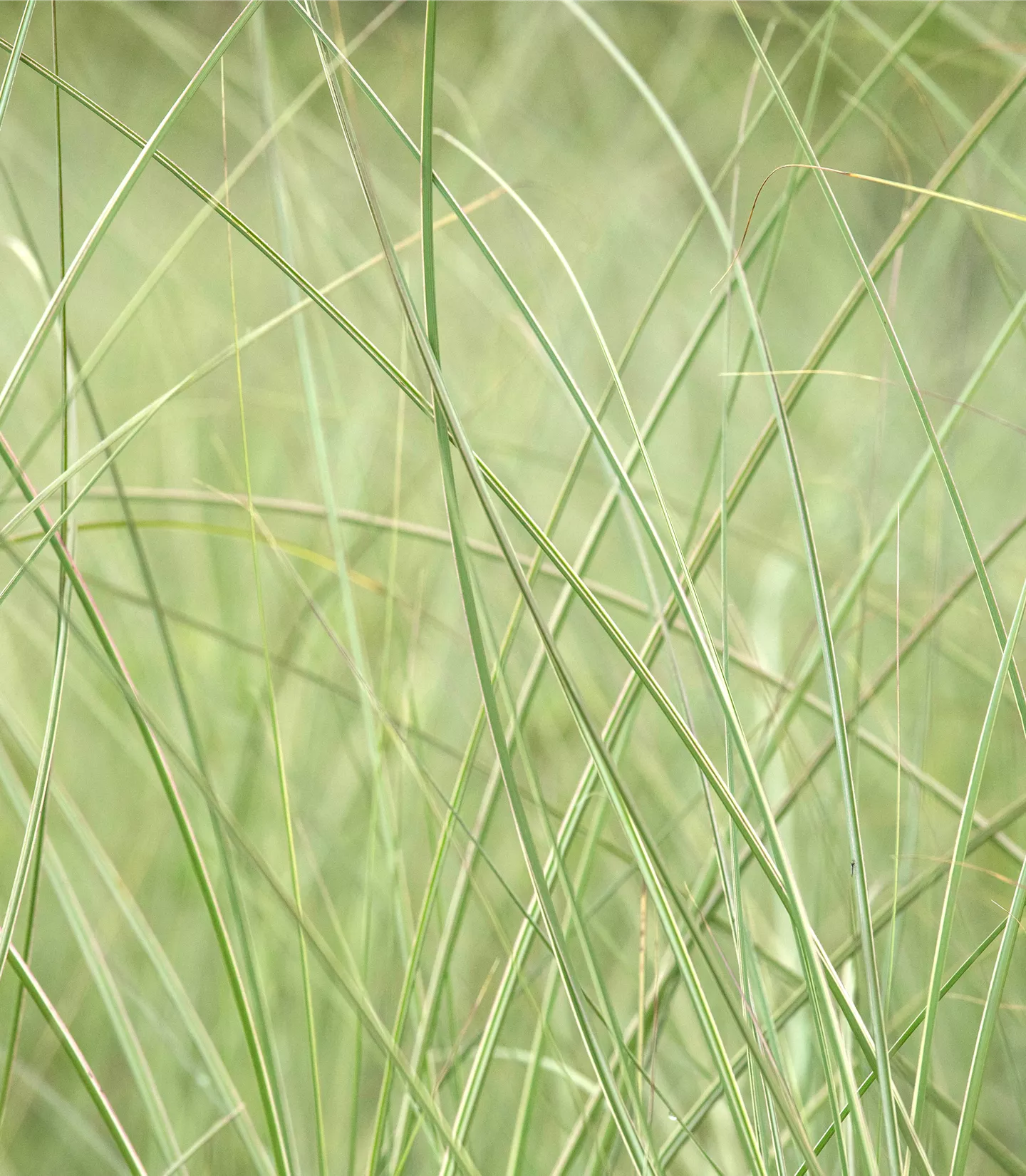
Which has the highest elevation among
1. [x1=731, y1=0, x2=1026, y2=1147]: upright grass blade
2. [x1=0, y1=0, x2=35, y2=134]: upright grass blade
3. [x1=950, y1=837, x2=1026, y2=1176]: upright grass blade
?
[x1=731, y1=0, x2=1026, y2=1147]: upright grass blade

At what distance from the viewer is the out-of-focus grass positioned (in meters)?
0.21

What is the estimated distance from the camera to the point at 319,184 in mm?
993

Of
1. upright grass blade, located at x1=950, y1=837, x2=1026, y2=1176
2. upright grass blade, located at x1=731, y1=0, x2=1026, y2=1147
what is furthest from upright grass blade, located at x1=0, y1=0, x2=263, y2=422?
upright grass blade, located at x1=950, y1=837, x2=1026, y2=1176

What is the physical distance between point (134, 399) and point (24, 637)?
250mm

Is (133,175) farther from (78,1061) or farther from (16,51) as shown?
(78,1061)

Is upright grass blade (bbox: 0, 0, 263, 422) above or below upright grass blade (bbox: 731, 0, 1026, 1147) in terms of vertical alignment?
below

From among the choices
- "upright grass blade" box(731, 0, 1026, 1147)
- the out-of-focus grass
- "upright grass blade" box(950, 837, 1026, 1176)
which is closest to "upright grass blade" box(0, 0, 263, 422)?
the out-of-focus grass

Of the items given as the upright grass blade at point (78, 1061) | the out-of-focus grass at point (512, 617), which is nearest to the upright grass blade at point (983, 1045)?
the out-of-focus grass at point (512, 617)

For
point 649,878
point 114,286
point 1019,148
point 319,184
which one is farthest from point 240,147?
point 649,878

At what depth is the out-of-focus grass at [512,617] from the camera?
0.70 feet

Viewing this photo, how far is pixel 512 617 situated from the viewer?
1.13 ft

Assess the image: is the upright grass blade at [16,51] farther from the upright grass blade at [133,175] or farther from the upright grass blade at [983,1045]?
the upright grass blade at [983,1045]

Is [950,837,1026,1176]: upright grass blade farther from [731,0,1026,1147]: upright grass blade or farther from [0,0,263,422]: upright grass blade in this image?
[0,0,263,422]: upright grass blade

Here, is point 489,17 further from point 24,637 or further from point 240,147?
point 24,637
